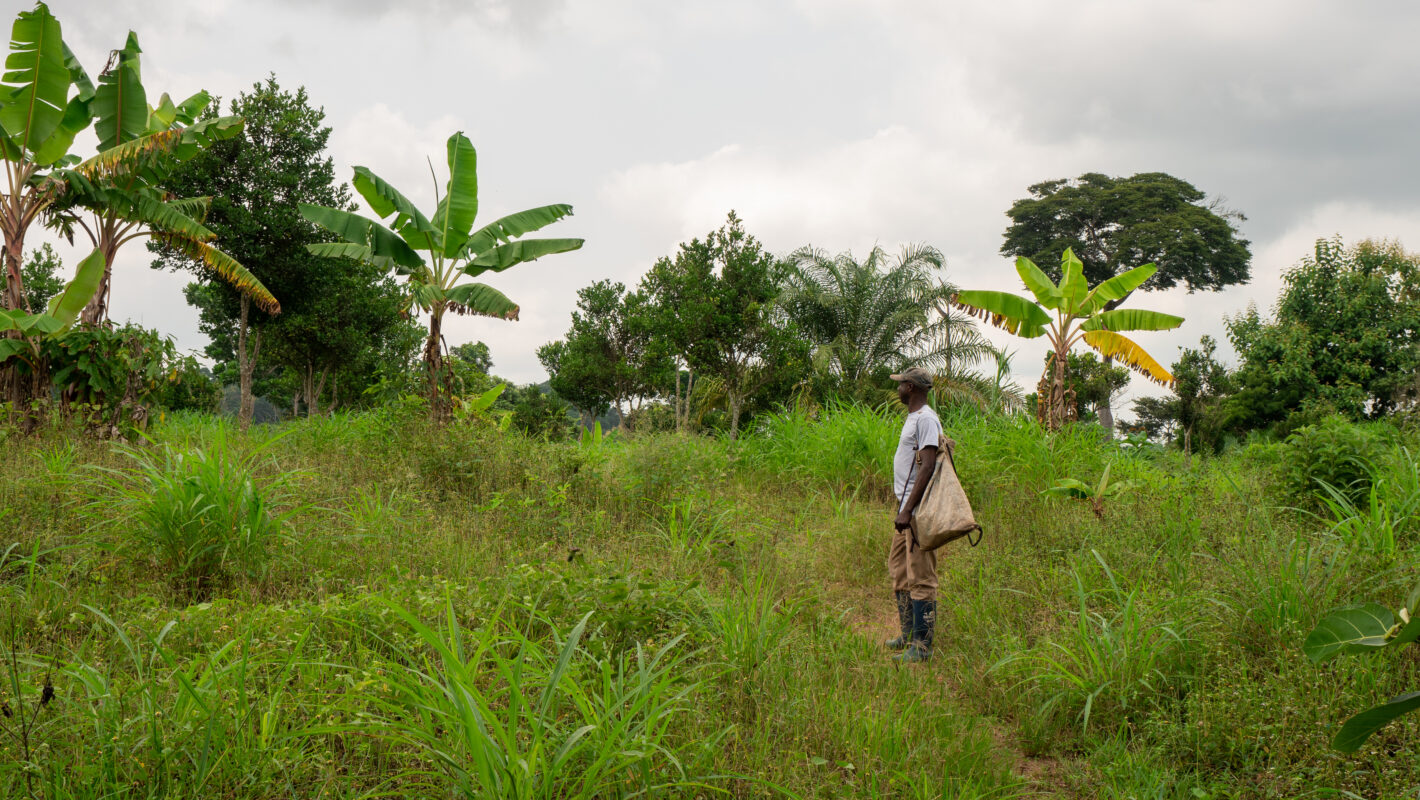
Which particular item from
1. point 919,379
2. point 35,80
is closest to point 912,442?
point 919,379

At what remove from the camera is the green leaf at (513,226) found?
35.0 feet

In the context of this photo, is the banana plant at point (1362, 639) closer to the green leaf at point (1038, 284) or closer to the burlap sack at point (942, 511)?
the burlap sack at point (942, 511)

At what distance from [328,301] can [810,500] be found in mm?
18097

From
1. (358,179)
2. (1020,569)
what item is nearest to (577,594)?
(1020,569)

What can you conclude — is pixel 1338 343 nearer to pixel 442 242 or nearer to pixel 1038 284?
pixel 1038 284

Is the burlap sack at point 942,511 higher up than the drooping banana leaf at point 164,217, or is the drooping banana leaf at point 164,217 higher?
the drooping banana leaf at point 164,217

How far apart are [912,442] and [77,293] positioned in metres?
8.69

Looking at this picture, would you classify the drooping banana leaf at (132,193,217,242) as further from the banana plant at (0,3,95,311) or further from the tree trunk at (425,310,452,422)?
the tree trunk at (425,310,452,422)

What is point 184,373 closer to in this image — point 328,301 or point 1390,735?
point 1390,735

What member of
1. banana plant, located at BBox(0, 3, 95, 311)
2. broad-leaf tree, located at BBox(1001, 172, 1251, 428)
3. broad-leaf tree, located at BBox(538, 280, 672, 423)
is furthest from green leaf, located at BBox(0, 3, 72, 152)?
broad-leaf tree, located at BBox(1001, 172, 1251, 428)

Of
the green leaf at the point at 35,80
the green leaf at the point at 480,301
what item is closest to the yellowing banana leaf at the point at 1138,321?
the green leaf at the point at 480,301

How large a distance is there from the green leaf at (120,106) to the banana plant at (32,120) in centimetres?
16

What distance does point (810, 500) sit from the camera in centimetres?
868

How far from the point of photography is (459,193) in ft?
33.4
